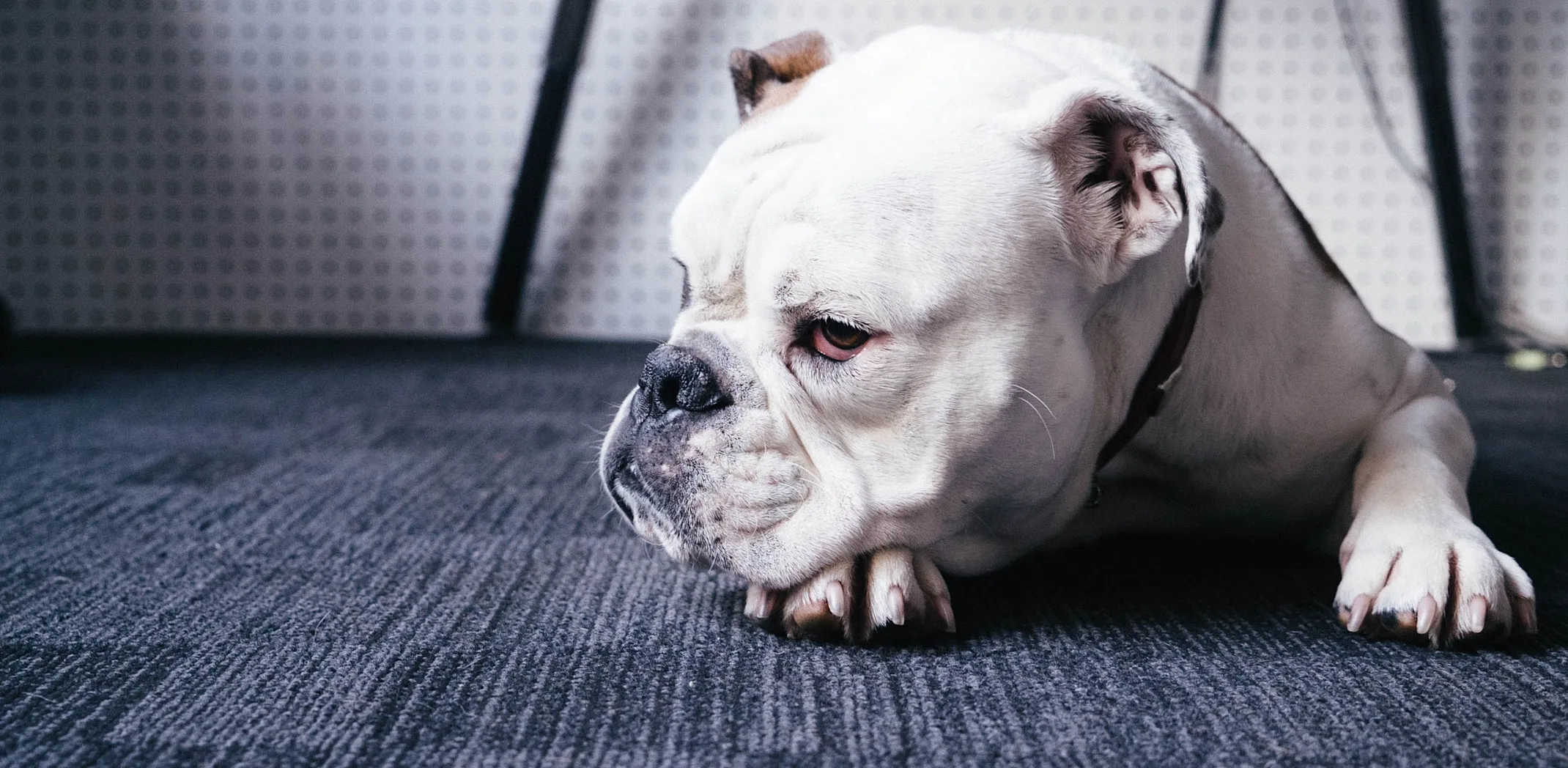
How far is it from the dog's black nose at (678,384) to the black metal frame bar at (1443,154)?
8.75 feet

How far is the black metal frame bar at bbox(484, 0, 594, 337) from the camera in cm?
293

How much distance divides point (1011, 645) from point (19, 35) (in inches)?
127

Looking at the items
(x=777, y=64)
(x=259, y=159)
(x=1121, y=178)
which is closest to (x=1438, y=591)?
(x=1121, y=178)

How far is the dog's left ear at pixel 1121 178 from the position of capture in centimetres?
88

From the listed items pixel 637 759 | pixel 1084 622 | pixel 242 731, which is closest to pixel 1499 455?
pixel 1084 622

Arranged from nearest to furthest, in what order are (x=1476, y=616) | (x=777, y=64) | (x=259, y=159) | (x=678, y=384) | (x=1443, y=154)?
→ (x=1476, y=616), (x=678, y=384), (x=777, y=64), (x=1443, y=154), (x=259, y=159)

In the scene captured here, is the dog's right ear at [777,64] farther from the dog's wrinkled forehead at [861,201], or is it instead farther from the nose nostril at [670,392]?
the nose nostril at [670,392]

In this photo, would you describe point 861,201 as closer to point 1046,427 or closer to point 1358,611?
point 1046,427

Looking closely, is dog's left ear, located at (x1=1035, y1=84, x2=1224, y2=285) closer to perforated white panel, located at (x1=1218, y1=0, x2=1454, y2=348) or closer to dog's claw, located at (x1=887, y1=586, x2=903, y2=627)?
dog's claw, located at (x1=887, y1=586, x2=903, y2=627)

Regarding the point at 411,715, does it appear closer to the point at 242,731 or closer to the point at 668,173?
the point at 242,731

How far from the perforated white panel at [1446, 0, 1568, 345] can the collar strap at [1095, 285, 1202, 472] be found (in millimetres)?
2672

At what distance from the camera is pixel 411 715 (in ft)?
2.50

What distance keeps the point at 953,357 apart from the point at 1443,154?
267cm

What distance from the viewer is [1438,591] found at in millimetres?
858
